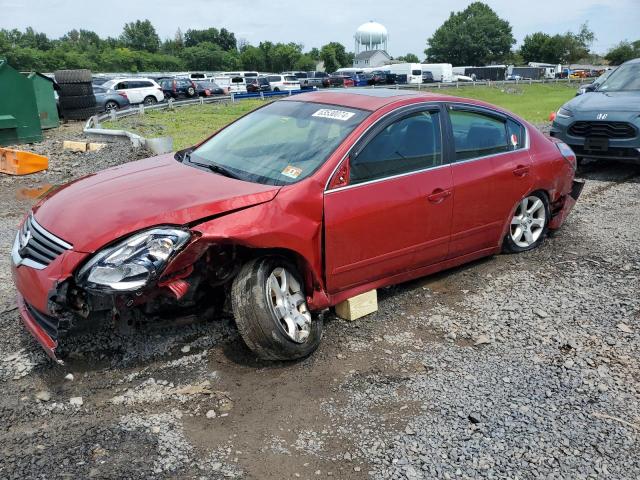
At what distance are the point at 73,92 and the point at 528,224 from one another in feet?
60.9

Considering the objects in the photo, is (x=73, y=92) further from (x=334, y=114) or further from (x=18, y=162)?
(x=334, y=114)

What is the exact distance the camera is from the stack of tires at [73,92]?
19.7 metres

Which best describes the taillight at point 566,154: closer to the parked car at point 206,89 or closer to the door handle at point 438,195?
the door handle at point 438,195

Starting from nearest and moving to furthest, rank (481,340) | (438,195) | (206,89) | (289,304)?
1. (289,304)
2. (481,340)
3. (438,195)
4. (206,89)

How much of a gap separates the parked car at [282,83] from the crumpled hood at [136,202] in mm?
37214

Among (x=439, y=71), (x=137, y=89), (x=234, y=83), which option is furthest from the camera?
(x=439, y=71)

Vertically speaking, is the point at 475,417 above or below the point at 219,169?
below

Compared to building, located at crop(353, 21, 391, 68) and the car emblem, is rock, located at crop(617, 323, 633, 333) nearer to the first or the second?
the car emblem

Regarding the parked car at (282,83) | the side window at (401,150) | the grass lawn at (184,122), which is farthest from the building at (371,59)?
the side window at (401,150)

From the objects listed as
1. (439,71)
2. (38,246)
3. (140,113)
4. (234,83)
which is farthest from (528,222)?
(439,71)

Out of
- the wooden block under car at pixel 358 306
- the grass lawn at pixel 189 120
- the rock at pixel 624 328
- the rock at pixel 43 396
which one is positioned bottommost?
the grass lawn at pixel 189 120

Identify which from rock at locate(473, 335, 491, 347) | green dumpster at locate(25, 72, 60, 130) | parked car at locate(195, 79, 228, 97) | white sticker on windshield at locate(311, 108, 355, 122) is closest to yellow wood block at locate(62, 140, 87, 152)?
green dumpster at locate(25, 72, 60, 130)

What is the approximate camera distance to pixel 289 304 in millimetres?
3693

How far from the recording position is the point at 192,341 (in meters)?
3.96
